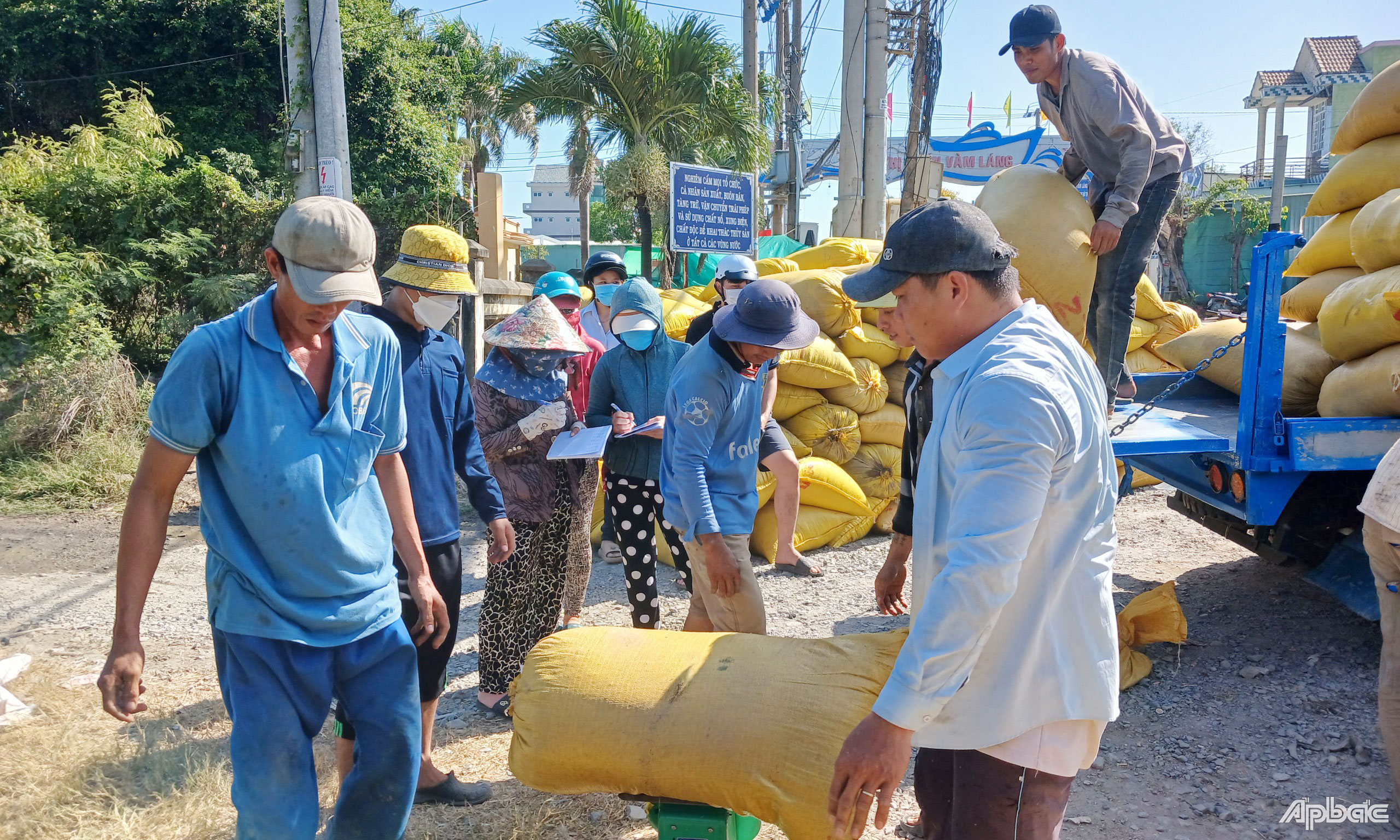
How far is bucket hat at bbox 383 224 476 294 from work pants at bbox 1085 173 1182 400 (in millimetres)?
2536

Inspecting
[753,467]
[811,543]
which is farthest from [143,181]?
[753,467]

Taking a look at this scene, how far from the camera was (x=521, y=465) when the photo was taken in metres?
3.69

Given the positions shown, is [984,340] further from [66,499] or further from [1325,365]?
[66,499]

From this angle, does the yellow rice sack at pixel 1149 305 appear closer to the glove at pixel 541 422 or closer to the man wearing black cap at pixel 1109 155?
the man wearing black cap at pixel 1109 155

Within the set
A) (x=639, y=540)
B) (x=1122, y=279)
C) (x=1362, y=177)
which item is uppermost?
(x=1362, y=177)

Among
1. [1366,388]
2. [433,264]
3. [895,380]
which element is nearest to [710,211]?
[895,380]

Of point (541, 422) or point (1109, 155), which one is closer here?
point (541, 422)

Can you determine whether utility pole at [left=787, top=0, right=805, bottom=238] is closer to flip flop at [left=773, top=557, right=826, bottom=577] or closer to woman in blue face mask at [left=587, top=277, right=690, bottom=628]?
flip flop at [left=773, top=557, right=826, bottom=577]

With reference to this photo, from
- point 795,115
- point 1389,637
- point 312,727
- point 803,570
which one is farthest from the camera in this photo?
point 795,115

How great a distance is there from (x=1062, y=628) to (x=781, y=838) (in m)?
1.67

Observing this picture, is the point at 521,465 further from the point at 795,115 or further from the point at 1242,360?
the point at 795,115

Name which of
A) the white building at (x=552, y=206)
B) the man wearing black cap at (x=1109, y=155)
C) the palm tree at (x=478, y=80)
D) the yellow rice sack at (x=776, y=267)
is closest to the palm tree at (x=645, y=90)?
the palm tree at (x=478, y=80)

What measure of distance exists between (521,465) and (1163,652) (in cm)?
302

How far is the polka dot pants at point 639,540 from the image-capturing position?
155 inches
